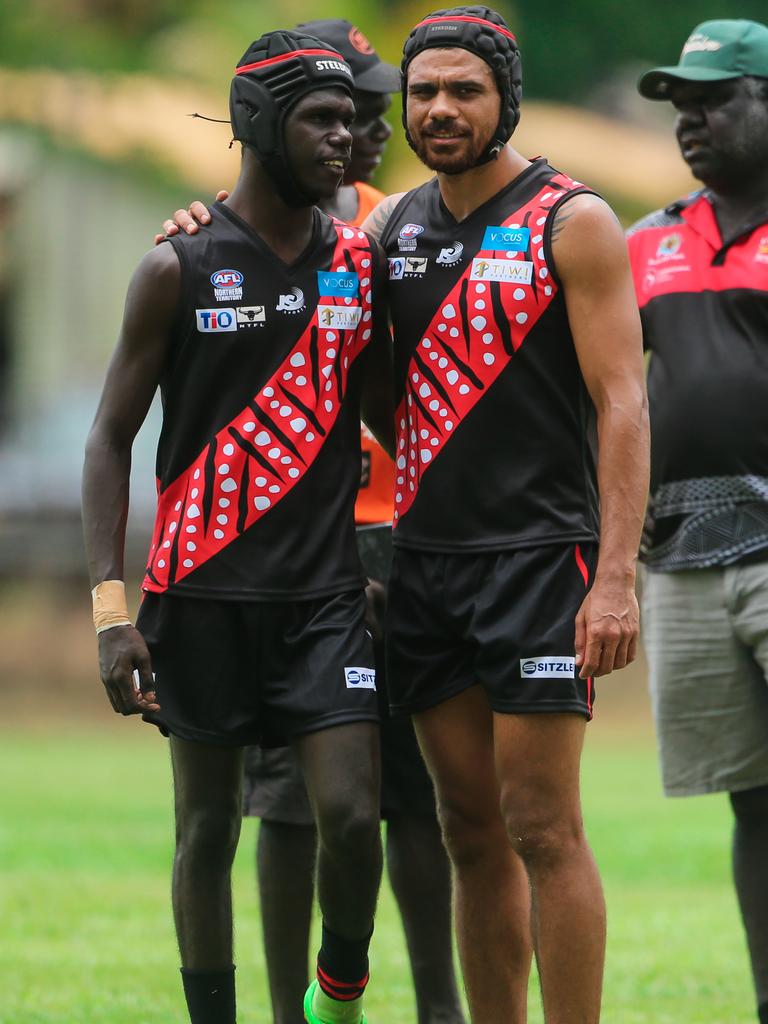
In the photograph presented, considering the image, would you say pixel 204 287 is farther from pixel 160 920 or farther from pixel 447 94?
pixel 160 920

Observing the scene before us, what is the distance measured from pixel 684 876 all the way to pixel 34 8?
22.9m

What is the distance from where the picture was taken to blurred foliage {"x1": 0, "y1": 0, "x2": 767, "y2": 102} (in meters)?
28.3

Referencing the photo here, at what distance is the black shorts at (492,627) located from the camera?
203 inches

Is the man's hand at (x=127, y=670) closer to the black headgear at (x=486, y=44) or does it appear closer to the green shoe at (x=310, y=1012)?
the green shoe at (x=310, y=1012)

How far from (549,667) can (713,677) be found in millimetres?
1551

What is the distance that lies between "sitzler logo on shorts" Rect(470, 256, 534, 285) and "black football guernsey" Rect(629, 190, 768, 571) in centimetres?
138

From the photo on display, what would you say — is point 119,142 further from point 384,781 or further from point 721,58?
point 384,781

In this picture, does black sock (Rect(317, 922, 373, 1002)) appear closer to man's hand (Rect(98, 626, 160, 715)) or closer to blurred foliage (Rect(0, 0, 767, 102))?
man's hand (Rect(98, 626, 160, 715))

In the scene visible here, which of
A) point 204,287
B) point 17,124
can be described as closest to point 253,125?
point 204,287

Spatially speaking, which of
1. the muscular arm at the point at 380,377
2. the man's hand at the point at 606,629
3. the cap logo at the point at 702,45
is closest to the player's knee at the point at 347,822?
the man's hand at the point at 606,629

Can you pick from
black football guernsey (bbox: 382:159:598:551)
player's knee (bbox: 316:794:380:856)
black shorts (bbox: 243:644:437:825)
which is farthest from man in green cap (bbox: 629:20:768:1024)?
player's knee (bbox: 316:794:380:856)

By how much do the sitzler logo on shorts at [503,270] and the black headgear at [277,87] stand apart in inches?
20.3

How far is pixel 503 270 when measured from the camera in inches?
208

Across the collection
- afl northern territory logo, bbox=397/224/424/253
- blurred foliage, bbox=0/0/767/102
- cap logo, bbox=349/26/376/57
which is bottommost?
afl northern territory logo, bbox=397/224/424/253
